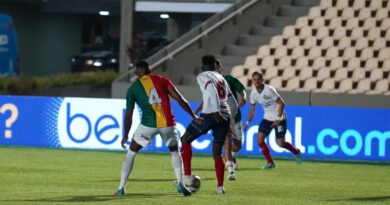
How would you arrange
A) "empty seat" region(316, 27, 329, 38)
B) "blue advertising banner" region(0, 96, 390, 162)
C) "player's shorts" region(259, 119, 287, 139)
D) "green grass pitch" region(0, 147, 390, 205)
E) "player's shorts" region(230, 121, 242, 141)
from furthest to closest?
"empty seat" region(316, 27, 329, 38)
"blue advertising banner" region(0, 96, 390, 162)
"player's shorts" region(259, 119, 287, 139)
"player's shorts" region(230, 121, 242, 141)
"green grass pitch" region(0, 147, 390, 205)

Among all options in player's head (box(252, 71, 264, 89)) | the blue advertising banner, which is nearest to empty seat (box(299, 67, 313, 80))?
the blue advertising banner

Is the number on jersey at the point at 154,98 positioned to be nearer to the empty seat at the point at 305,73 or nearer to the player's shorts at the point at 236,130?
the player's shorts at the point at 236,130

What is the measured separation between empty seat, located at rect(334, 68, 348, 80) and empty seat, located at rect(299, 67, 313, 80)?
730 millimetres

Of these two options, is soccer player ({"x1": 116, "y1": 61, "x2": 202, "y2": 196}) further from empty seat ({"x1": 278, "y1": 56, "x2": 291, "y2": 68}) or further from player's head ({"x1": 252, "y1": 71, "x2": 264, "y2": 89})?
empty seat ({"x1": 278, "y1": 56, "x2": 291, "y2": 68})

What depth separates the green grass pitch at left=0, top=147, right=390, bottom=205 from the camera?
15.6m

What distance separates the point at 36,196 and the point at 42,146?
12595 millimetres

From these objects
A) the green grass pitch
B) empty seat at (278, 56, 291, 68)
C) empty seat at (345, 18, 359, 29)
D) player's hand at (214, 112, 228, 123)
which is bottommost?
the green grass pitch

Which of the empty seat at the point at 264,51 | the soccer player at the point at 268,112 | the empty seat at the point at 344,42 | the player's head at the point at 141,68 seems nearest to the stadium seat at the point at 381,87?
the empty seat at the point at 344,42

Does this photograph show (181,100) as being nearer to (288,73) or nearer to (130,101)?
(130,101)

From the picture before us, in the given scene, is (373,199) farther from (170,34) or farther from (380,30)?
(170,34)

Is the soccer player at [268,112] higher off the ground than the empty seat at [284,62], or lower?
lower

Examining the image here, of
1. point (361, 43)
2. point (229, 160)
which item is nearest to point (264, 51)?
point (361, 43)

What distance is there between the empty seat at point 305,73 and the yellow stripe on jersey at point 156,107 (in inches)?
733

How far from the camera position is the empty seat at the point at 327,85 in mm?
33375
